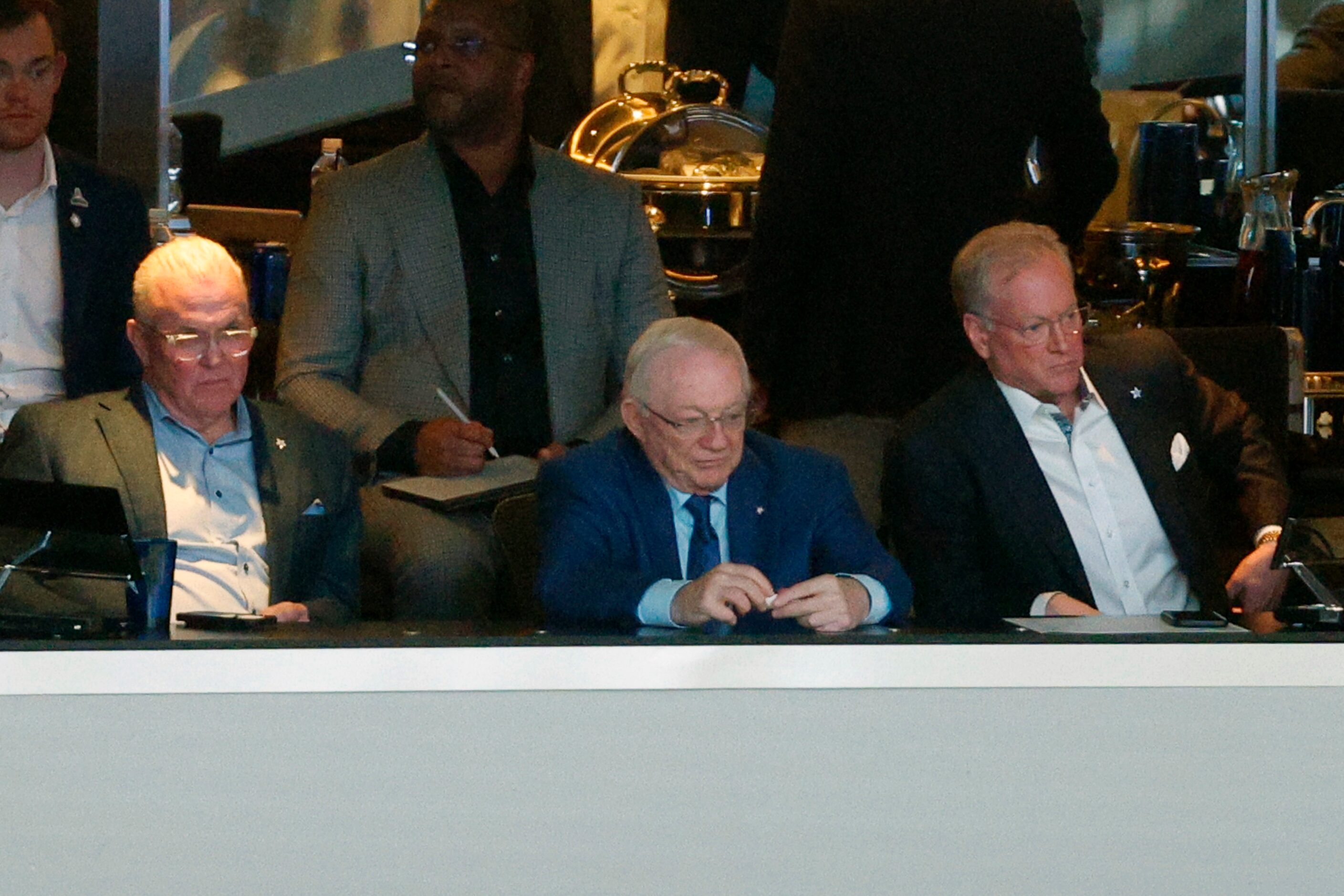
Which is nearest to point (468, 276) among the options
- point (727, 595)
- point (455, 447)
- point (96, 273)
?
point (455, 447)

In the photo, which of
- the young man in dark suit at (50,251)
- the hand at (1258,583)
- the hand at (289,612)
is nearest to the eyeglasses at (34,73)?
the young man in dark suit at (50,251)

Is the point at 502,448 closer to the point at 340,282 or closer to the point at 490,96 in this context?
the point at 340,282

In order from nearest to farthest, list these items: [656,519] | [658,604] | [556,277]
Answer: [658,604] < [656,519] < [556,277]

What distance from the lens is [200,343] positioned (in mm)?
2928

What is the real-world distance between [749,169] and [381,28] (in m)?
0.96

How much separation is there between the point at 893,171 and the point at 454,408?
33.9 inches

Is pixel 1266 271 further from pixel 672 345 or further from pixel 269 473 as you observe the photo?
pixel 269 473

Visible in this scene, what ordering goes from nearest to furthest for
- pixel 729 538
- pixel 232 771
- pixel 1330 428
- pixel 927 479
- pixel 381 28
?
1. pixel 232 771
2. pixel 729 538
3. pixel 927 479
4. pixel 1330 428
5. pixel 381 28

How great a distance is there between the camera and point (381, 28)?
4539 millimetres

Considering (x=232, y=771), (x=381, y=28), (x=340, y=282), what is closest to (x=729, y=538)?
(x=232, y=771)

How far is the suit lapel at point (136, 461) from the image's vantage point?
287cm

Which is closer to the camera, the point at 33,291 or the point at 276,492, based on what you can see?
the point at 276,492

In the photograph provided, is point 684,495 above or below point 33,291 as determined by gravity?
below

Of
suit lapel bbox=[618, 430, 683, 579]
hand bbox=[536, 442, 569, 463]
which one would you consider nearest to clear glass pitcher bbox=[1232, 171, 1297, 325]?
hand bbox=[536, 442, 569, 463]
